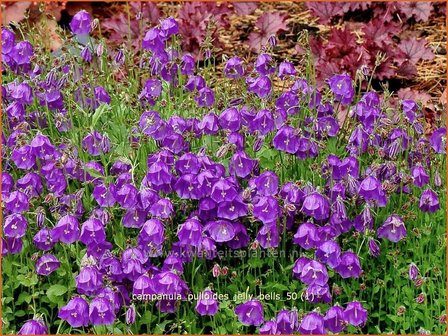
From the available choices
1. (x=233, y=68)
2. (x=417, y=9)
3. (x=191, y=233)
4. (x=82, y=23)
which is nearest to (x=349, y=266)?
(x=191, y=233)

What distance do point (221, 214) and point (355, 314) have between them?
2.50 feet

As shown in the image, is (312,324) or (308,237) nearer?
(312,324)

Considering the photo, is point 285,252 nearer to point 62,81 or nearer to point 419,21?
point 62,81

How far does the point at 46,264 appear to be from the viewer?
4320mm

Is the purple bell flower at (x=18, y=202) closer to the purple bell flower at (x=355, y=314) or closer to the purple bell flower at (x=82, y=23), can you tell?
the purple bell flower at (x=82, y=23)

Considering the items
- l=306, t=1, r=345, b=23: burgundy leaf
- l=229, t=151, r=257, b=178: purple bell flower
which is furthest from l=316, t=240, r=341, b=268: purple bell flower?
l=306, t=1, r=345, b=23: burgundy leaf

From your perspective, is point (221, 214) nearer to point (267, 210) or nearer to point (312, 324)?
point (267, 210)

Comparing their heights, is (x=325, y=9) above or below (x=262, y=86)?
above

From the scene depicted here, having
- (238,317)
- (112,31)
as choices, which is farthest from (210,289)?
(112,31)

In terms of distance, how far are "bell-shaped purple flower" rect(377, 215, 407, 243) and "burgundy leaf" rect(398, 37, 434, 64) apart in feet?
7.60

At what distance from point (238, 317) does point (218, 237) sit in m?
0.38

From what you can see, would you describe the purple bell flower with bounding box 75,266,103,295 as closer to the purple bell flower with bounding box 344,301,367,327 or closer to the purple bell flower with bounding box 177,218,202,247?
the purple bell flower with bounding box 177,218,202,247

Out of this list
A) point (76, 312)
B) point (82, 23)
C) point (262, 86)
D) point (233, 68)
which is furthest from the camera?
point (82, 23)

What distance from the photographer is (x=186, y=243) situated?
13.6 feet
